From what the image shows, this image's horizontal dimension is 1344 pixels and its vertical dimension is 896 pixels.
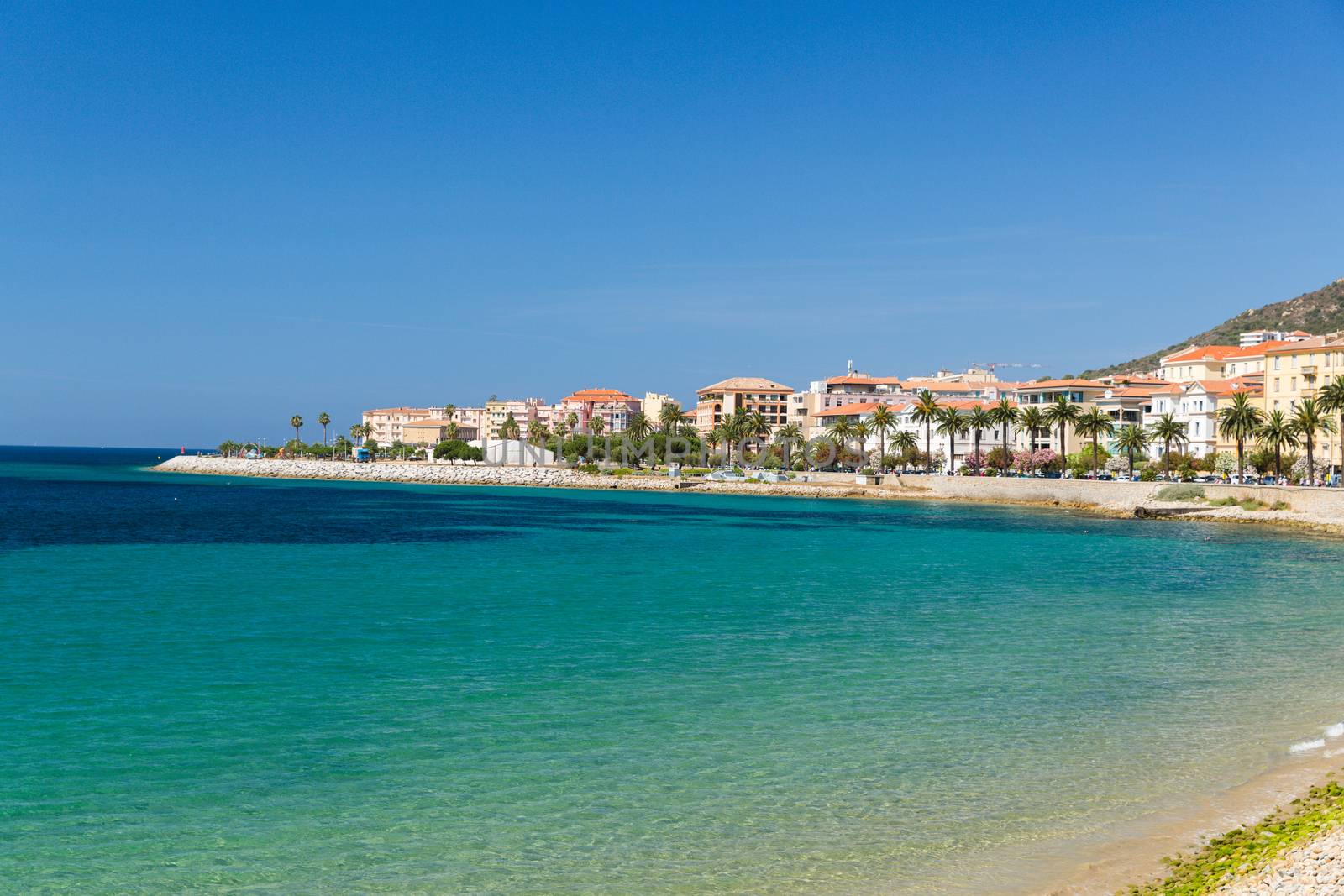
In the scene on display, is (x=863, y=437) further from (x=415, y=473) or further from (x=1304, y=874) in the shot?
(x=1304, y=874)

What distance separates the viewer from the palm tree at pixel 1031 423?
9900 cm

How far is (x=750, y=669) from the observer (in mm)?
21531

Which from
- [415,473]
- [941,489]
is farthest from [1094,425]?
[415,473]

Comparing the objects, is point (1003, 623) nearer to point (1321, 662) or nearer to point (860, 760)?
point (1321, 662)

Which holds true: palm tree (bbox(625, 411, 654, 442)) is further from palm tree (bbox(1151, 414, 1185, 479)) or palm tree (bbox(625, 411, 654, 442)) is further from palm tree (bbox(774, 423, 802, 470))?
palm tree (bbox(1151, 414, 1185, 479))

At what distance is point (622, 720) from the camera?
17422mm

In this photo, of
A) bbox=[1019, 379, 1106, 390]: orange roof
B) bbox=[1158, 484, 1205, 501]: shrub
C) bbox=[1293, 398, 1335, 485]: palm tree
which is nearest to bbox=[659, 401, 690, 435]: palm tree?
bbox=[1019, 379, 1106, 390]: orange roof

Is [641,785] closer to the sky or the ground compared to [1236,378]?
closer to the ground

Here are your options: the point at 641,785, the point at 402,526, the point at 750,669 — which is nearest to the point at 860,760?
the point at 641,785

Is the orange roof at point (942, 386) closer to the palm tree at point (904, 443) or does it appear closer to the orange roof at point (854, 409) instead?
the orange roof at point (854, 409)

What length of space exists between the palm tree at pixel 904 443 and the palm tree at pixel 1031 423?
11.6 m

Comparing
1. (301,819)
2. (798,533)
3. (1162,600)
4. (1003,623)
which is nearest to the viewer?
(301,819)

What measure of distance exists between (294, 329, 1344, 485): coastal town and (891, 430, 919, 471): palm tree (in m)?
0.30

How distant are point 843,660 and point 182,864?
14.0m
